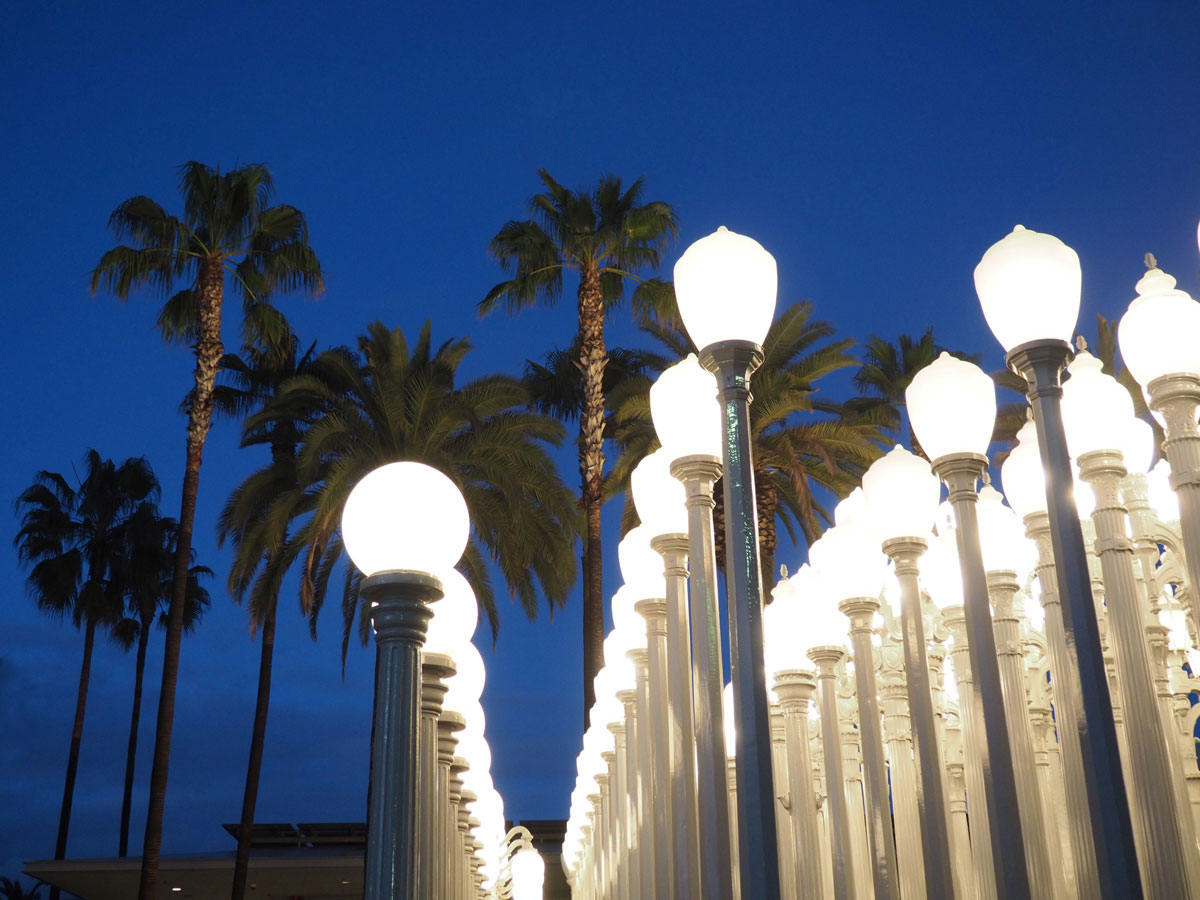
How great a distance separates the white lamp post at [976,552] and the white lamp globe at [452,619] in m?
1.84

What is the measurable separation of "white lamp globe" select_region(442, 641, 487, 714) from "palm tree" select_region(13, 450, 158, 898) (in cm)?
3574

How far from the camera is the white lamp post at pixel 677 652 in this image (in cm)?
552

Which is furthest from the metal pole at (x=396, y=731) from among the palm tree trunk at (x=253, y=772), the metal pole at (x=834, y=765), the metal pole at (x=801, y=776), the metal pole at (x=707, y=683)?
the palm tree trunk at (x=253, y=772)

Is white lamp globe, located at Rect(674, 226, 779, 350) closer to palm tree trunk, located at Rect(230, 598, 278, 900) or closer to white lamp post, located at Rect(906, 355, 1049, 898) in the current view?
white lamp post, located at Rect(906, 355, 1049, 898)

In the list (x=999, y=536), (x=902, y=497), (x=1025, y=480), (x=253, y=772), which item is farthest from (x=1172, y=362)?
(x=253, y=772)

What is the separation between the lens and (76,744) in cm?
3956

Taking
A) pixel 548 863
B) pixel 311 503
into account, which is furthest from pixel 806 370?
pixel 548 863

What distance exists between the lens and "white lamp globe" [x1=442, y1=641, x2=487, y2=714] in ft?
19.6

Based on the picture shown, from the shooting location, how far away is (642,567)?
6.72 meters

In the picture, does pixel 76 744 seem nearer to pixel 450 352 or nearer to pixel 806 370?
pixel 450 352

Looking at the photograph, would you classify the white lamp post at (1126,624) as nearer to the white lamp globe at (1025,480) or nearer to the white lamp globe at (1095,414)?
the white lamp globe at (1095,414)

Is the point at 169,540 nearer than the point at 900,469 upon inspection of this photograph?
No

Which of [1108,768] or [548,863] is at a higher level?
[548,863]

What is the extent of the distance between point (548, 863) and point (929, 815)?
28521 millimetres
